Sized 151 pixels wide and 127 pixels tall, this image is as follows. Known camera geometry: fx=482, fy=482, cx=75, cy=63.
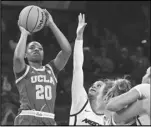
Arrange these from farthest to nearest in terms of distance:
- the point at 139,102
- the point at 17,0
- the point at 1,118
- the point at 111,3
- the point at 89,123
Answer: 1. the point at 111,3
2. the point at 17,0
3. the point at 1,118
4. the point at 89,123
5. the point at 139,102

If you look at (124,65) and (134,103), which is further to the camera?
(124,65)

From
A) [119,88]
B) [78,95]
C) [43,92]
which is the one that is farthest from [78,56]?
[119,88]

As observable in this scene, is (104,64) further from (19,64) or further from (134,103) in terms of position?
(134,103)

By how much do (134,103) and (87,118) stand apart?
1.98 meters

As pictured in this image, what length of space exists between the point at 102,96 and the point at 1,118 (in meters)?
4.60

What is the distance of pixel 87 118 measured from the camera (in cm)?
535

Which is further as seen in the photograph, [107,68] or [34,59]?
[107,68]

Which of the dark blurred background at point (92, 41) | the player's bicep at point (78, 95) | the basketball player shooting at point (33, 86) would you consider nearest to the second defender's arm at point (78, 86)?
the player's bicep at point (78, 95)

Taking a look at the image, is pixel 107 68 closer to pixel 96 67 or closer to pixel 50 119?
pixel 96 67

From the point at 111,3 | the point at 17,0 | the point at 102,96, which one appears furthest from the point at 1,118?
the point at 111,3

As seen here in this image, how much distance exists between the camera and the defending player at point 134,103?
3379mm

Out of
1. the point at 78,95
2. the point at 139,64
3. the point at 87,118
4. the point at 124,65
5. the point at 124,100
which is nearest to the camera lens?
the point at 124,100

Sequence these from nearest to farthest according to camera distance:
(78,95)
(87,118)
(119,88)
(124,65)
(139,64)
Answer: (119,88)
(87,118)
(78,95)
(124,65)
(139,64)

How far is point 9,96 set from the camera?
32.3 feet
